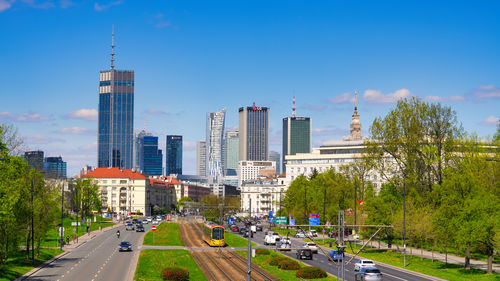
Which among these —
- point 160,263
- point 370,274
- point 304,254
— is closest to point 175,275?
point 160,263

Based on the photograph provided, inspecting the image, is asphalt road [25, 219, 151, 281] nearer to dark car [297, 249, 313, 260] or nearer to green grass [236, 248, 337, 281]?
green grass [236, 248, 337, 281]

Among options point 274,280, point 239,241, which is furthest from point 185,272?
point 239,241

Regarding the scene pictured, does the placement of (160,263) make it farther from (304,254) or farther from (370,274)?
(370,274)

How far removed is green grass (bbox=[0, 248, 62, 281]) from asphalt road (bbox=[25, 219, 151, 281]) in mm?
1403

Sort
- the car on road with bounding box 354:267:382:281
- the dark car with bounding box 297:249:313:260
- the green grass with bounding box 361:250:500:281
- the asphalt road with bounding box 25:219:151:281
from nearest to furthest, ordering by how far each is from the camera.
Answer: the car on road with bounding box 354:267:382:281 → the asphalt road with bounding box 25:219:151:281 → the green grass with bounding box 361:250:500:281 → the dark car with bounding box 297:249:313:260

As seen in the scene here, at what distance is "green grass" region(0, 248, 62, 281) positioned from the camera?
185 feet

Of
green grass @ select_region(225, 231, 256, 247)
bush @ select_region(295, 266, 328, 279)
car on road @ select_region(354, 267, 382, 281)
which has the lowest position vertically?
green grass @ select_region(225, 231, 256, 247)

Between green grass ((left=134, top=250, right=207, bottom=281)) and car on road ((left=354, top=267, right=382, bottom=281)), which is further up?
car on road ((left=354, top=267, right=382, bottom=281))

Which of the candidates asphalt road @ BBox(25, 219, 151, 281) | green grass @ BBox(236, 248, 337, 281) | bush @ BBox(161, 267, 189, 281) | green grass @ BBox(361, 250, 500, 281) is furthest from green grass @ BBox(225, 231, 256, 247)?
bush @ BBox(161, 267, 189, 281)

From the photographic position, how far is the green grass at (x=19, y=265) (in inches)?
2220

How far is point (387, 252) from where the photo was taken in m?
86.2

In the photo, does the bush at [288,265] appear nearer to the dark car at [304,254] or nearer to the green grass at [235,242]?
the dark car at [304,254]

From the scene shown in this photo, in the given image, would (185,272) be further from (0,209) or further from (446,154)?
(446,154)

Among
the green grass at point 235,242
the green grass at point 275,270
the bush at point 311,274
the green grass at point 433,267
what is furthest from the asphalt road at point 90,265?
the green grass at point 433,267
